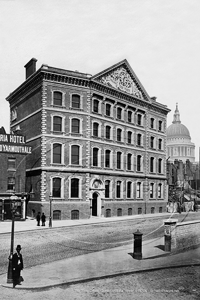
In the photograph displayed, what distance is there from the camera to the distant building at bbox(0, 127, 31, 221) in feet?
113

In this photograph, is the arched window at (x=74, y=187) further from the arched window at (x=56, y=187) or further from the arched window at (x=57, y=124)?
the arched window at (x=57, y=124)

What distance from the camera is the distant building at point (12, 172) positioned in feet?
113

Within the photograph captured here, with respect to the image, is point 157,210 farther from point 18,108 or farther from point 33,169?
point 18,108

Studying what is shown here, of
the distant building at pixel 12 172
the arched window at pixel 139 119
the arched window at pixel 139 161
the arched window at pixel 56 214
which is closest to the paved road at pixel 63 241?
the arched window at pixel 56 214

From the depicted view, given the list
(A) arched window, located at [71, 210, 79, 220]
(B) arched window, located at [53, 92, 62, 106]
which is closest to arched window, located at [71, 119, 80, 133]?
(B) arched window, located at [53, 92, 62, 106]

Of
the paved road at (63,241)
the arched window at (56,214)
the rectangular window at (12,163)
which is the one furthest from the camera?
the arched window at (56,214)

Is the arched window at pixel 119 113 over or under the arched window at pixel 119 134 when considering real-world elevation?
over

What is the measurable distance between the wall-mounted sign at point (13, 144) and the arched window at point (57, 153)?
292 cm

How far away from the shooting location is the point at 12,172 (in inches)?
1415

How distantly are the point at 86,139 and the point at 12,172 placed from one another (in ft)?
31.0

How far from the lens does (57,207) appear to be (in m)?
36.5

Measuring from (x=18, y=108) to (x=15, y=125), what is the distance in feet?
8.34

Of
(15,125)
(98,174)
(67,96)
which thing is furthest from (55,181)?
(15,125)

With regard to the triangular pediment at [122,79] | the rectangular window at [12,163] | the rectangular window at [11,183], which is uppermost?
the triangular pediment at [122,79]
